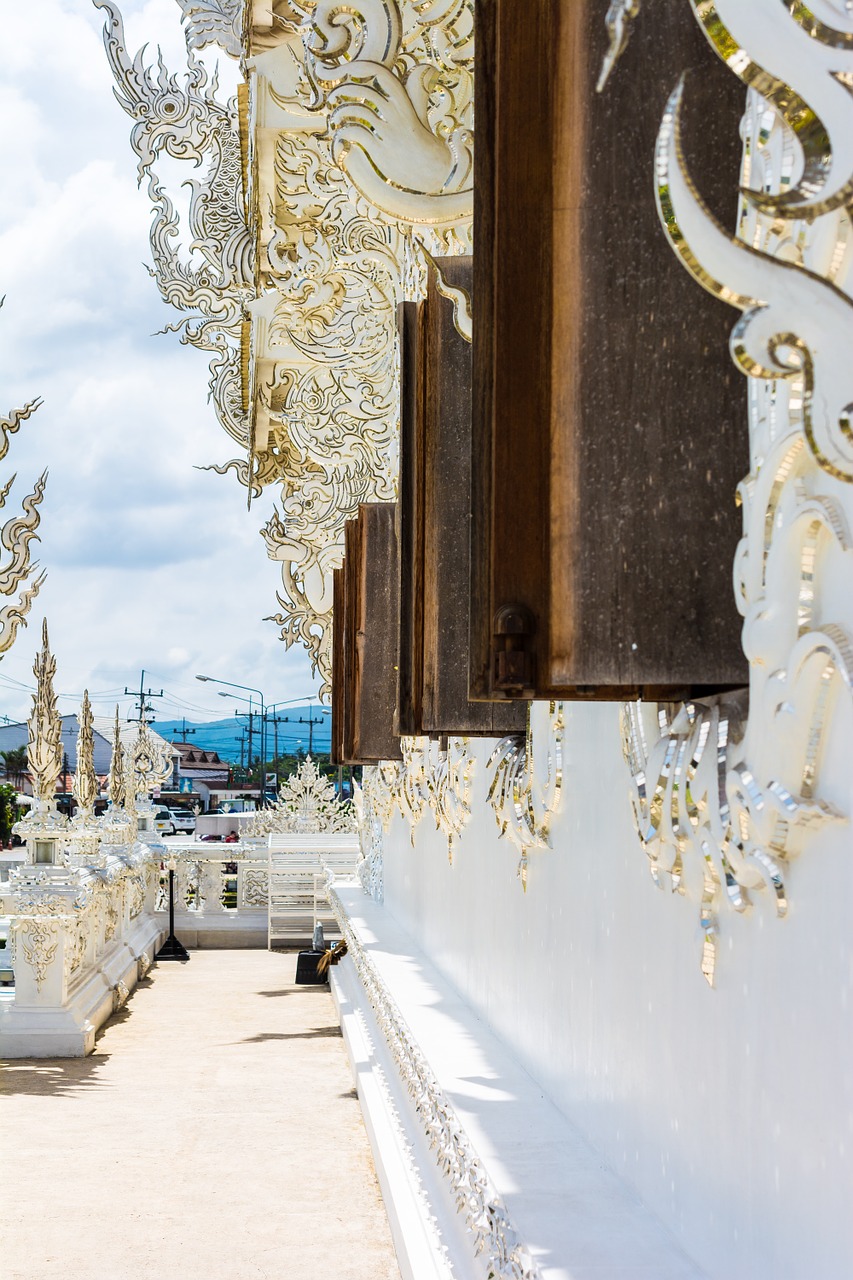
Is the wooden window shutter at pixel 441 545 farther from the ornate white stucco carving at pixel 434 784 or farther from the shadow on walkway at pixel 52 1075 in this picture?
the shadow on walkway at pixel 52 1075

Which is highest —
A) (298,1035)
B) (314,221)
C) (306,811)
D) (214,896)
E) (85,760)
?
(314,221)

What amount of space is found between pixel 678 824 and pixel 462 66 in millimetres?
1254

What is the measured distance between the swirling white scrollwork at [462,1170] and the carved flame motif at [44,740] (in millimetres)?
4034

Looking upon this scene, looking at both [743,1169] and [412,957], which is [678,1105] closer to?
[743,1169]

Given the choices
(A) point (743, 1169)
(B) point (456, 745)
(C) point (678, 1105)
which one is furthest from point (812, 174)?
(B) point (456, 745)

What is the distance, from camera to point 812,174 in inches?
30.2

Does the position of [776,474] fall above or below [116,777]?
above

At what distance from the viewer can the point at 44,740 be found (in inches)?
282

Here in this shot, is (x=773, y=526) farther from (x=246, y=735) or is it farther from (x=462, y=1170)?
(x=246, y=735)

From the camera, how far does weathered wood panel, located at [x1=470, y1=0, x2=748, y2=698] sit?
1.19 metres

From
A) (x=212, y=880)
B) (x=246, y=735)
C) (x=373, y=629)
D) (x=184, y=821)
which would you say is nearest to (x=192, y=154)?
(x=373, y=629)

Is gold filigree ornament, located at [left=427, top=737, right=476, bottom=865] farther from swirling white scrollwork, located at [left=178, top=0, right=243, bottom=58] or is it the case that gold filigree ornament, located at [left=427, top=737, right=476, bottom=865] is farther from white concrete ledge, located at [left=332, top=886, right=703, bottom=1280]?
swirling white scrollwork, located at [left=178, top=0, right=243, bottom=58]

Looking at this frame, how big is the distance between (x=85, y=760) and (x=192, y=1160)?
5.54 m

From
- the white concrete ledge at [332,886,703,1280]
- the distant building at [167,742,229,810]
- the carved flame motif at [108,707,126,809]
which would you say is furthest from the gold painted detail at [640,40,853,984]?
the distant building at [167,742,229,810]
